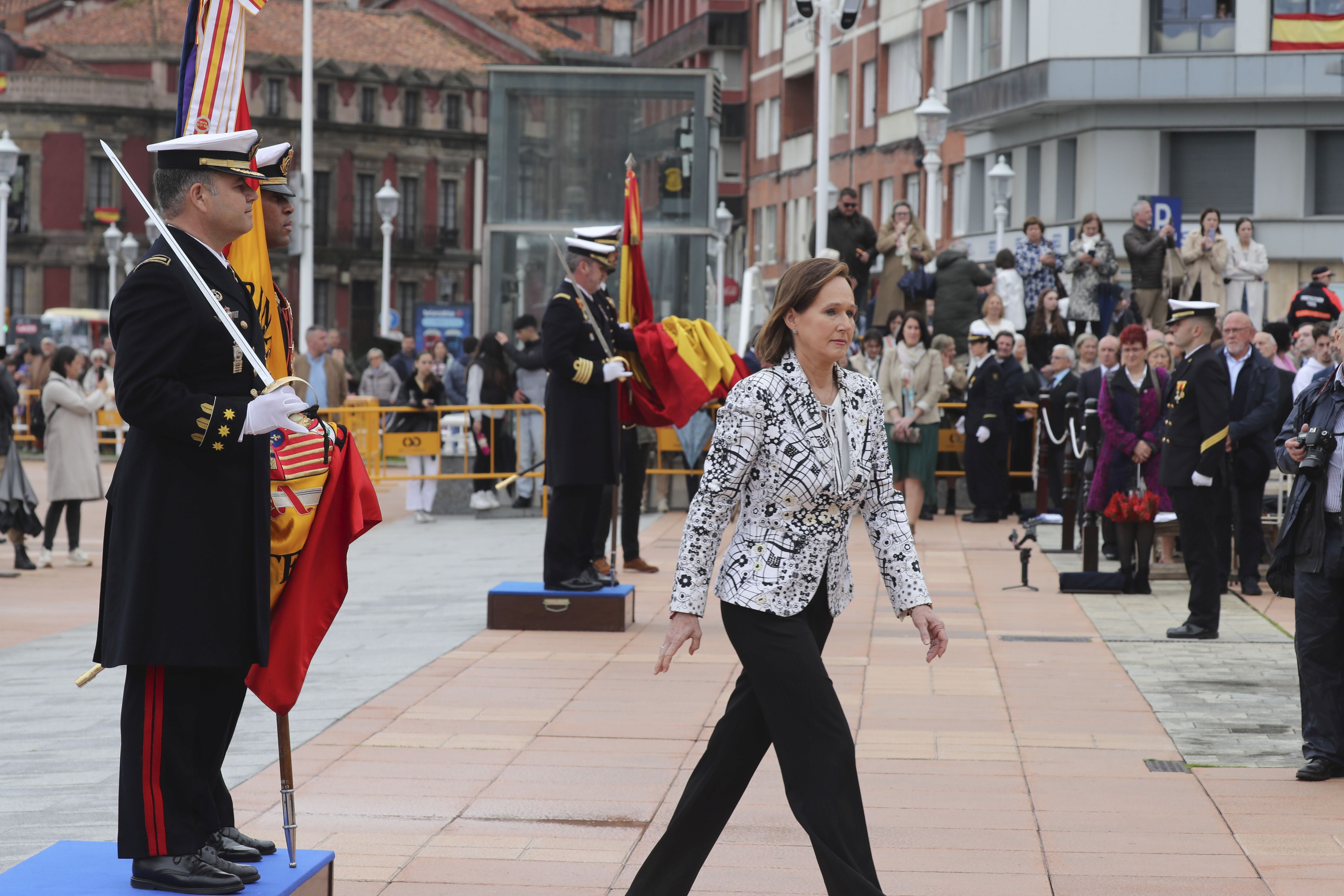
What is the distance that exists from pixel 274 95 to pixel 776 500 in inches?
2891

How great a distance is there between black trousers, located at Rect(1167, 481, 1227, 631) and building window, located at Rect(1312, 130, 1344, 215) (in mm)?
31401

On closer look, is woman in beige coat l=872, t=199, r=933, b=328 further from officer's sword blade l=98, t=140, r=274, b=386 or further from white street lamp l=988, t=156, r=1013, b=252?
officer's sword blade l=98, t=140, r=274, b=386

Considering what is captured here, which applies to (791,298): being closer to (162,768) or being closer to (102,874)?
(162,768)

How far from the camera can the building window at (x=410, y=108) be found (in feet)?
255

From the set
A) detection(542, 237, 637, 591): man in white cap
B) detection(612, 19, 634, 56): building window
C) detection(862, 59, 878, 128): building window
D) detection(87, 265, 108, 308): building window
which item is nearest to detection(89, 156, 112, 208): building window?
detection(87, 265, 108, 308): building window

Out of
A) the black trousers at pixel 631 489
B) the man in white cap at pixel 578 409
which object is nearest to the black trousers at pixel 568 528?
the man in white cap at pixel 578 409

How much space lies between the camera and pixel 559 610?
34.8 feet

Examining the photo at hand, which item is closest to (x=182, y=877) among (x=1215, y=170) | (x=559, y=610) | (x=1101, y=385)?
(x=559, y=610)

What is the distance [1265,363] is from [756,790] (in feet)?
22.9

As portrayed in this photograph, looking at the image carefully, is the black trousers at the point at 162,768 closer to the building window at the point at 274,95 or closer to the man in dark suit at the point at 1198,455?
the man in dark suit at the point at 1198,455

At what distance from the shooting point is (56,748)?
23.9ft

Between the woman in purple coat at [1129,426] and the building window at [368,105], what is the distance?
217 ft

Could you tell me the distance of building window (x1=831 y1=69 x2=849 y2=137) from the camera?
56.7 metres

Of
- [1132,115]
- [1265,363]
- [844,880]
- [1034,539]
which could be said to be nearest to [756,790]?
[844,880]
